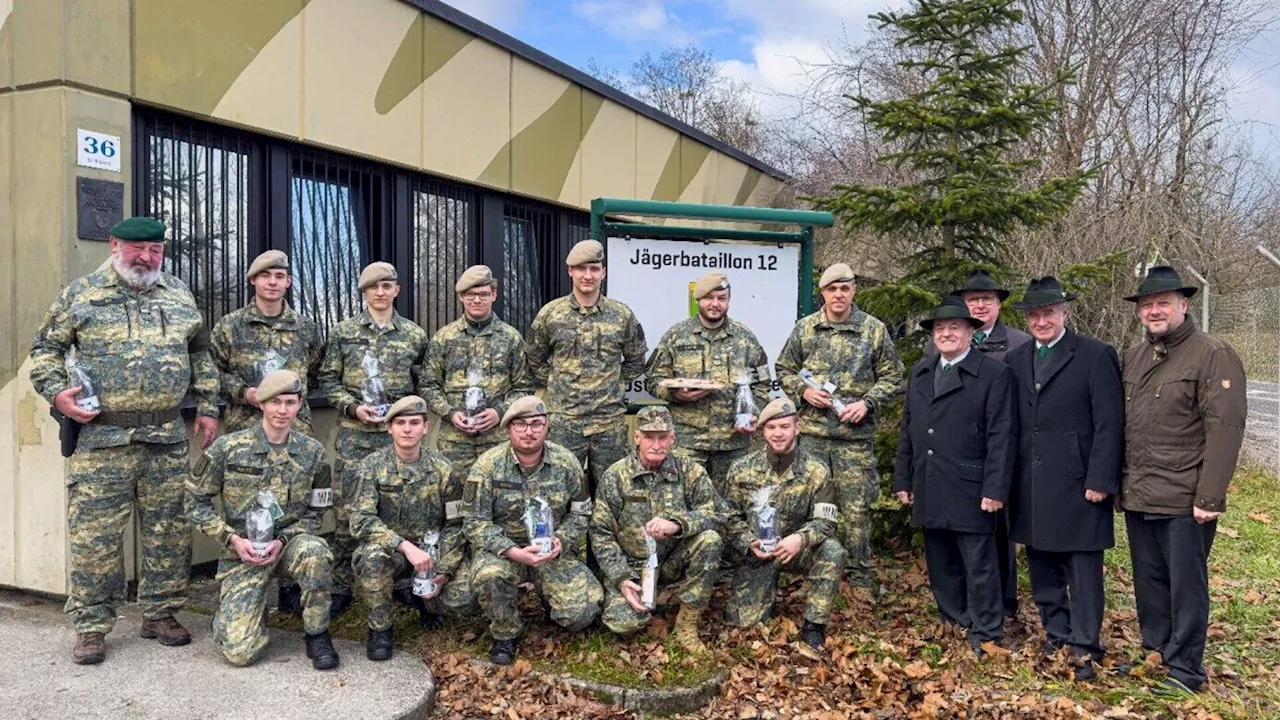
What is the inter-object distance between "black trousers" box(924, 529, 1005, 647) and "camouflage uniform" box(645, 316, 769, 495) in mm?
1290

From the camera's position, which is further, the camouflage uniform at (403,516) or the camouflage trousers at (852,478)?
the camouflage trousers at (852,478)

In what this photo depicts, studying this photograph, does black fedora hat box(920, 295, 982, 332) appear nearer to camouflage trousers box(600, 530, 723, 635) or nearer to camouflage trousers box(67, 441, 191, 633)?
camouflage trousers box(600, 530, 723, 635)

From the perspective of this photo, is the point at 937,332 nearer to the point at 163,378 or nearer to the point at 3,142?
the point at 163,378

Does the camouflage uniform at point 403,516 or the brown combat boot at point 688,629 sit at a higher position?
the camouflage uniform at point 403,516

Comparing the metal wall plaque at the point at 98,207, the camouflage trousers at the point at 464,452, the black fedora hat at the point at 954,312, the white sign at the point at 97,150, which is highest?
the white sign at the point at 97,150

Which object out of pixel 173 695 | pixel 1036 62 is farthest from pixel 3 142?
pixel 1036 62

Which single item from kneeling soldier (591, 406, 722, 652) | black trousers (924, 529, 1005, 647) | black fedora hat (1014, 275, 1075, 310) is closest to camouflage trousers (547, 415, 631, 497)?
kneeling soldier (591, 406, 722, 652)

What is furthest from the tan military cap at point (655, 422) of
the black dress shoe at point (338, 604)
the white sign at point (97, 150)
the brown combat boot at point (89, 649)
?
the white sign at point (97, 150)

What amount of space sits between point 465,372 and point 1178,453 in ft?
12.6

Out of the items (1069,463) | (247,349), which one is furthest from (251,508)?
(1069,463)

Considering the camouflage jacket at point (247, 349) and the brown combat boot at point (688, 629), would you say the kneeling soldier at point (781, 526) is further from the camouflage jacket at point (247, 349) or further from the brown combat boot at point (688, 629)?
the camouflage jacket at point (247, 349)

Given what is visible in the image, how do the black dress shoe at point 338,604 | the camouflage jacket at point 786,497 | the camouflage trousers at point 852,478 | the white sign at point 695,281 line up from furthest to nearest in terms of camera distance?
the white sign at point 695,281 < the camouflage trousers at point 852,478 < the black dress shoe at point 338,604 < the camouflage jacket at point 786,497

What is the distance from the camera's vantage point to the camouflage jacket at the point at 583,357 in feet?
19.8

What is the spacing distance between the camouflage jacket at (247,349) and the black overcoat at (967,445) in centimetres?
352
